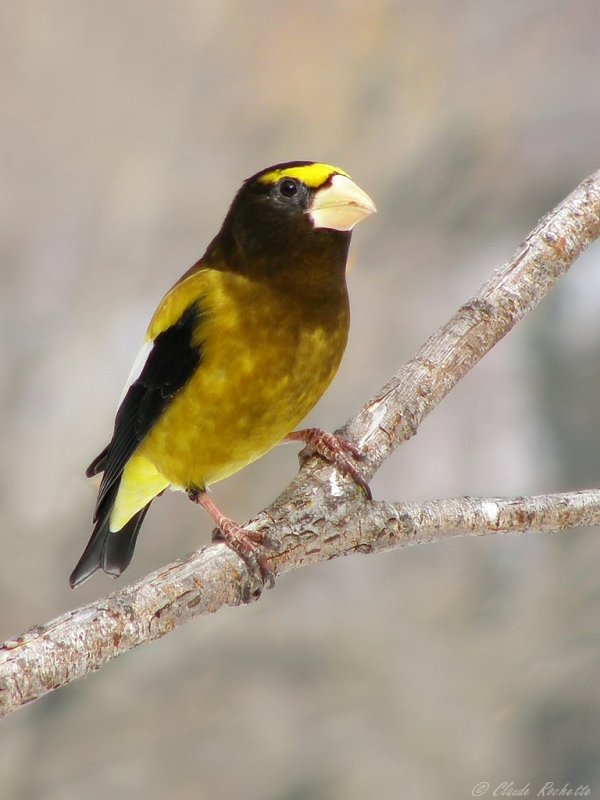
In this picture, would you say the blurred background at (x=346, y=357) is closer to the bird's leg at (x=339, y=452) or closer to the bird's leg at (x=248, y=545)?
the bird's leg at (x=339, y=452)

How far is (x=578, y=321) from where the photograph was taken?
224cm

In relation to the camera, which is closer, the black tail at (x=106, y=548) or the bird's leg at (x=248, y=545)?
the bird's leg at (x=248, y=545)

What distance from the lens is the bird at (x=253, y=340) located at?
1247 mm

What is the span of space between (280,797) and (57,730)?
0.49 meters

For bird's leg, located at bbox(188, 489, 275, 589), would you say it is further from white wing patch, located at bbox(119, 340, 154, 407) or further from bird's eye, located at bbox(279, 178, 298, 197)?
bird's eye, located at bbox(279, 178, 298, 197)

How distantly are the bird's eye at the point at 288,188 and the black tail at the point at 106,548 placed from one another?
1.70 feet

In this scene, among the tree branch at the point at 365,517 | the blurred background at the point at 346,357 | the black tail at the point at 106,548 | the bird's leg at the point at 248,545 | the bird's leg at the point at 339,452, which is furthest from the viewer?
the blurred background at the point at 346,357

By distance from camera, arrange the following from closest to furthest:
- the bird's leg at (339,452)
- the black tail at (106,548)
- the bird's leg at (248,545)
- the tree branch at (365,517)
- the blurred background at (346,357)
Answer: the tree branch at (365,517)
the bird's leg at (248,545)
the bird's leg at (339,452)
the black tail at (106,548)
the blurred background at (346,357)

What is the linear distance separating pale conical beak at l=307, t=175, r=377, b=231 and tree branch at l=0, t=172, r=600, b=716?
11.6 inches

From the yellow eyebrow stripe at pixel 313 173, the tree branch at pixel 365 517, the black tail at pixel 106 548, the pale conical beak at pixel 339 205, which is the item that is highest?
the yellow eyebrow stripe at pixel 313 173

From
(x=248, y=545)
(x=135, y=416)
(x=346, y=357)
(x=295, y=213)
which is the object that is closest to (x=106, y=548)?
(x=135, y=416)

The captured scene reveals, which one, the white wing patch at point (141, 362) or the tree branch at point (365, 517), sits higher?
the white wing patch at point (141, 362)

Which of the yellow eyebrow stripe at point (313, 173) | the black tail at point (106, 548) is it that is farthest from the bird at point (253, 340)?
the black tail at point (106, 548)

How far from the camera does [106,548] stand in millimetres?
1537
